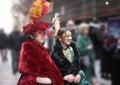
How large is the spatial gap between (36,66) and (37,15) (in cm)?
41

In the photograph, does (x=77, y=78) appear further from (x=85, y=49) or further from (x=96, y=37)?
(x=96, y=37)

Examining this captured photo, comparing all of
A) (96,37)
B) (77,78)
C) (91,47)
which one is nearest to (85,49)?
(91,47)

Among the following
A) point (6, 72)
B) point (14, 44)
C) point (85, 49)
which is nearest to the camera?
point (85, 49)

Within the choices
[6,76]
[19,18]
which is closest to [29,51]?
[19,18]

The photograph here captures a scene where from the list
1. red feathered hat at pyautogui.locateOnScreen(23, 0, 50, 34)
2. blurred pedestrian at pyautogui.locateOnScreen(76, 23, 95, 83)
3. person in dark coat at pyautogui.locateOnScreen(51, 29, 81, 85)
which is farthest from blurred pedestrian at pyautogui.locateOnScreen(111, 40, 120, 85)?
red feathered hat at pyautogui.locateOnScreen(23, 0, 50, 34)

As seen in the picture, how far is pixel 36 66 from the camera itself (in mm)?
3961

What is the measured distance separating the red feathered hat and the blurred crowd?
41cm

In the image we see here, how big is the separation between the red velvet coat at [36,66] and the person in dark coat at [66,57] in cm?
13

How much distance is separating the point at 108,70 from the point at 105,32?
2.84 ft

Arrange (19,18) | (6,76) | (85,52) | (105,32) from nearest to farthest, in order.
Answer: (19,18) → (85,52) → (6,76) → (105,32)

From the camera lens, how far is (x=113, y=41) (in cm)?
988

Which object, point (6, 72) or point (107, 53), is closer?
point (6, 72)

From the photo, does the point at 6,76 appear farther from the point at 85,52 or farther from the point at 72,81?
the point at 72,81

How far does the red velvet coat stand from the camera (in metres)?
3.97
